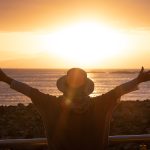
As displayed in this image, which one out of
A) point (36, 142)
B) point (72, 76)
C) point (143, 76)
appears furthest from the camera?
point (36, 142)

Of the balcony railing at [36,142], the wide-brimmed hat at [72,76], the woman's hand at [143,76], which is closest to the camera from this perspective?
the wide-brimmed hat at [72,76]

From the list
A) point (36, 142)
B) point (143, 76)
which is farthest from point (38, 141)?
point (143, 76)

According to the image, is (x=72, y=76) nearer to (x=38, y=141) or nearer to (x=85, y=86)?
(x=85, y=86)

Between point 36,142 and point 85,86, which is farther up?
point 85,86

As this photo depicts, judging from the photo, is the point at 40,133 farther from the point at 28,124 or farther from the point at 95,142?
the point at 95,142

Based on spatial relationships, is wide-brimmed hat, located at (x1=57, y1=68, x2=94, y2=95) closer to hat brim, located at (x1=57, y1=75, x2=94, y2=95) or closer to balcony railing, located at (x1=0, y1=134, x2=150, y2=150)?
hat brim, located at (x1=57, y1=75, x2=94, y2=95)

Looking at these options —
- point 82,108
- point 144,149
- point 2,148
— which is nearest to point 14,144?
point 2,148

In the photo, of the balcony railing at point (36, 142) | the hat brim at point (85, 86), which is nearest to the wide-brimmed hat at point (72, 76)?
the hat brim at point (85, 86)

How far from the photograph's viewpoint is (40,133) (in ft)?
71.3

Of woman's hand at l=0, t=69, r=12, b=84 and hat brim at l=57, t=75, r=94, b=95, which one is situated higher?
woman's hand at l=0, t=69, r=12, b=84

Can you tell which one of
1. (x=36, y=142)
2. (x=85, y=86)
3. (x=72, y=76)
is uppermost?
(x=72, y=76)

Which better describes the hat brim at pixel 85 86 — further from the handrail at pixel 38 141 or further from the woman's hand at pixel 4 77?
the handrail at pixel 38 141

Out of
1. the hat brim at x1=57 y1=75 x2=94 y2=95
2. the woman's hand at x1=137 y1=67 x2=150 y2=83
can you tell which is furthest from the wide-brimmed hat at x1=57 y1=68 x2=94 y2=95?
the woman's hand at x1=137 y1=67 x2=150 y2=83

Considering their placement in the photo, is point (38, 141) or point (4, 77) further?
point (38, 141)
